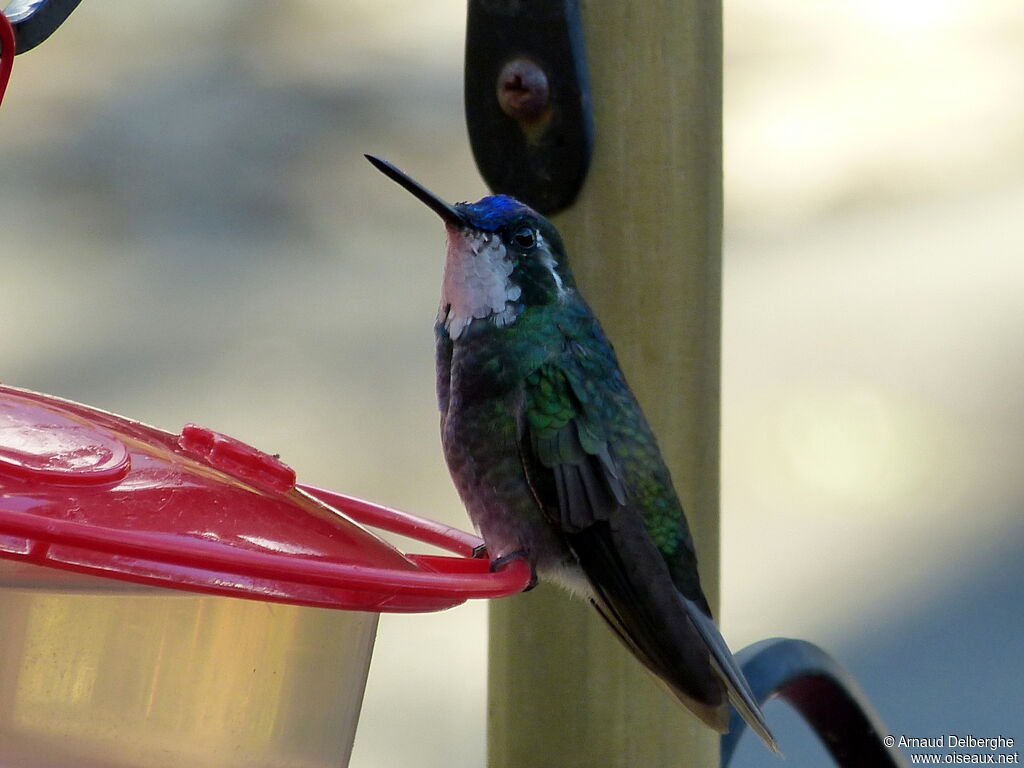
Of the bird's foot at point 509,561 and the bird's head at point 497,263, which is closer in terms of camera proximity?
the bird's foot at point 509,561

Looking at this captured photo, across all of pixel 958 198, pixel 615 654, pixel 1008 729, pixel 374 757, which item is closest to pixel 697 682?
pixel 615 654

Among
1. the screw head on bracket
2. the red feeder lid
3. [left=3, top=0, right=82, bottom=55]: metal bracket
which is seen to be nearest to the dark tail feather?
the red feeder lid

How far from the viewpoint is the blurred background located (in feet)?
17.0

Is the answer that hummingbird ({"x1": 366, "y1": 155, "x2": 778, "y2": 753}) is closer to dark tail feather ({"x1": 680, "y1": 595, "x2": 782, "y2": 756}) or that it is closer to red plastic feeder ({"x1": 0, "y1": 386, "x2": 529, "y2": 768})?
dark tail feather ({"x1": 680, "y1": 595, "x2": 782, "y2": 756})

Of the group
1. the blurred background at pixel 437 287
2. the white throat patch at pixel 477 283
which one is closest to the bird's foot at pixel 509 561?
the white throat patch at pixel 477 283

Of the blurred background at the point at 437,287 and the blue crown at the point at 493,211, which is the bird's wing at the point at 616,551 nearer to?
the blue crown at the point at 493,211

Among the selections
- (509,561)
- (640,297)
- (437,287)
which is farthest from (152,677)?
(437,287)

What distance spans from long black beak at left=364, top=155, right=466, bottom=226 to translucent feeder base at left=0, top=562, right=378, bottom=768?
481 mm

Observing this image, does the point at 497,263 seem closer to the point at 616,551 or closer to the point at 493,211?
the point at 493,211

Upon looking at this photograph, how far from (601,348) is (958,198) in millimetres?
6860

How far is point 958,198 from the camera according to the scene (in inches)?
320

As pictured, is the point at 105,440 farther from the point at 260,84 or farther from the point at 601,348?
the point at 260,84

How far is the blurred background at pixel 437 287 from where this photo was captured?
5.18 metres

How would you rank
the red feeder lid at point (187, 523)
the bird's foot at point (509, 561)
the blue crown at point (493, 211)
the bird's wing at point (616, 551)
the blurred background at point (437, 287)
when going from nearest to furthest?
the red feeder lid at point (187, 523), the bird's foot at point (509, 561), the bird's wing at point (616, 551), the blue crown at point (493, 211), the blurred background at point (437, 287)
